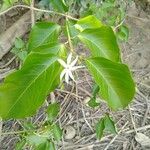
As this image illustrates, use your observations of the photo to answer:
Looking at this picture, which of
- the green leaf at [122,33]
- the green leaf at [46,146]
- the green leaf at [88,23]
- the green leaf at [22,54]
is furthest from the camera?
the green leaf at [22,54]

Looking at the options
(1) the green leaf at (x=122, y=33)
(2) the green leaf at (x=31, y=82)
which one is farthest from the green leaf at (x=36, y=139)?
(1) the green leaf at (x=122, y=33)

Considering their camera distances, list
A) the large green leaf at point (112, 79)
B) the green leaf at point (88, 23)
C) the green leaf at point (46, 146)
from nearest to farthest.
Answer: the large green leaf at point (112, 79) < the green leaf at point (88, 23) < the green leaf at point (46, 146)

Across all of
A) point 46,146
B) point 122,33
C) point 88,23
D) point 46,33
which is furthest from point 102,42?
point 122,33

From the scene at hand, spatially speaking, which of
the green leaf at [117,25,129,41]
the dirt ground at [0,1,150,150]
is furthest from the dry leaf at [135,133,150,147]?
the green leaf at [117,25,129,41]

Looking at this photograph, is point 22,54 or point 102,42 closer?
point 102,42

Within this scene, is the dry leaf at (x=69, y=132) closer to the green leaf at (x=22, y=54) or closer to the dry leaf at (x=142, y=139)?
the dry leaf at (x=142, y=139)

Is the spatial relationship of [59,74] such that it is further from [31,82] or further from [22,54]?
[22,54]
